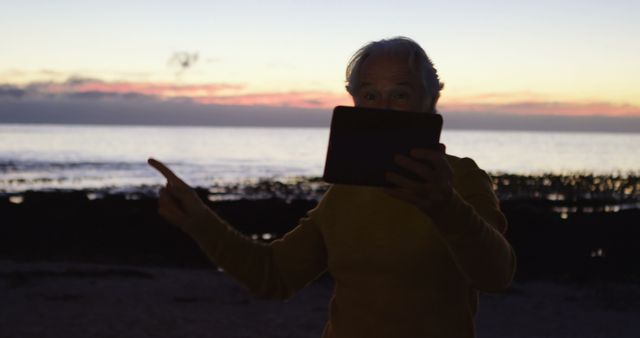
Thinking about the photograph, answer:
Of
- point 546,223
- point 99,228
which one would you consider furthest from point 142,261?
point 546,223

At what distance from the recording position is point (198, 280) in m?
13.7

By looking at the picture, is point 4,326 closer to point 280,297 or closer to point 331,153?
point 280,297

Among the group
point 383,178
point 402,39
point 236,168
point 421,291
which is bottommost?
point 236,168

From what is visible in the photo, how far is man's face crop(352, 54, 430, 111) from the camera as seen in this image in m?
2.16

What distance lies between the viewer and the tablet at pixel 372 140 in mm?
1771

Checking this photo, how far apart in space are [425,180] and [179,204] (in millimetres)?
900

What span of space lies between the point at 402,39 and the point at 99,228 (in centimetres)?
2078

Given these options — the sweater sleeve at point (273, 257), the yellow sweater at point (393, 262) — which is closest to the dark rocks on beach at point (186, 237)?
the sweater sleeve at point (273, 257)

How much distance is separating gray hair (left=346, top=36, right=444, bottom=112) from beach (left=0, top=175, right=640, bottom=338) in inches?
305

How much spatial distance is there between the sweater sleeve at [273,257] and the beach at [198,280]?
288 inches

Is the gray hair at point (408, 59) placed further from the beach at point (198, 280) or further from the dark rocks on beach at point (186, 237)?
the dark rocks on beach at point (186, 237)

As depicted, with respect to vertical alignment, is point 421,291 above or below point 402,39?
below

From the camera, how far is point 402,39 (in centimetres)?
224

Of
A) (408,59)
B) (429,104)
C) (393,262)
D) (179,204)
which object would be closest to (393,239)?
(393,262)
